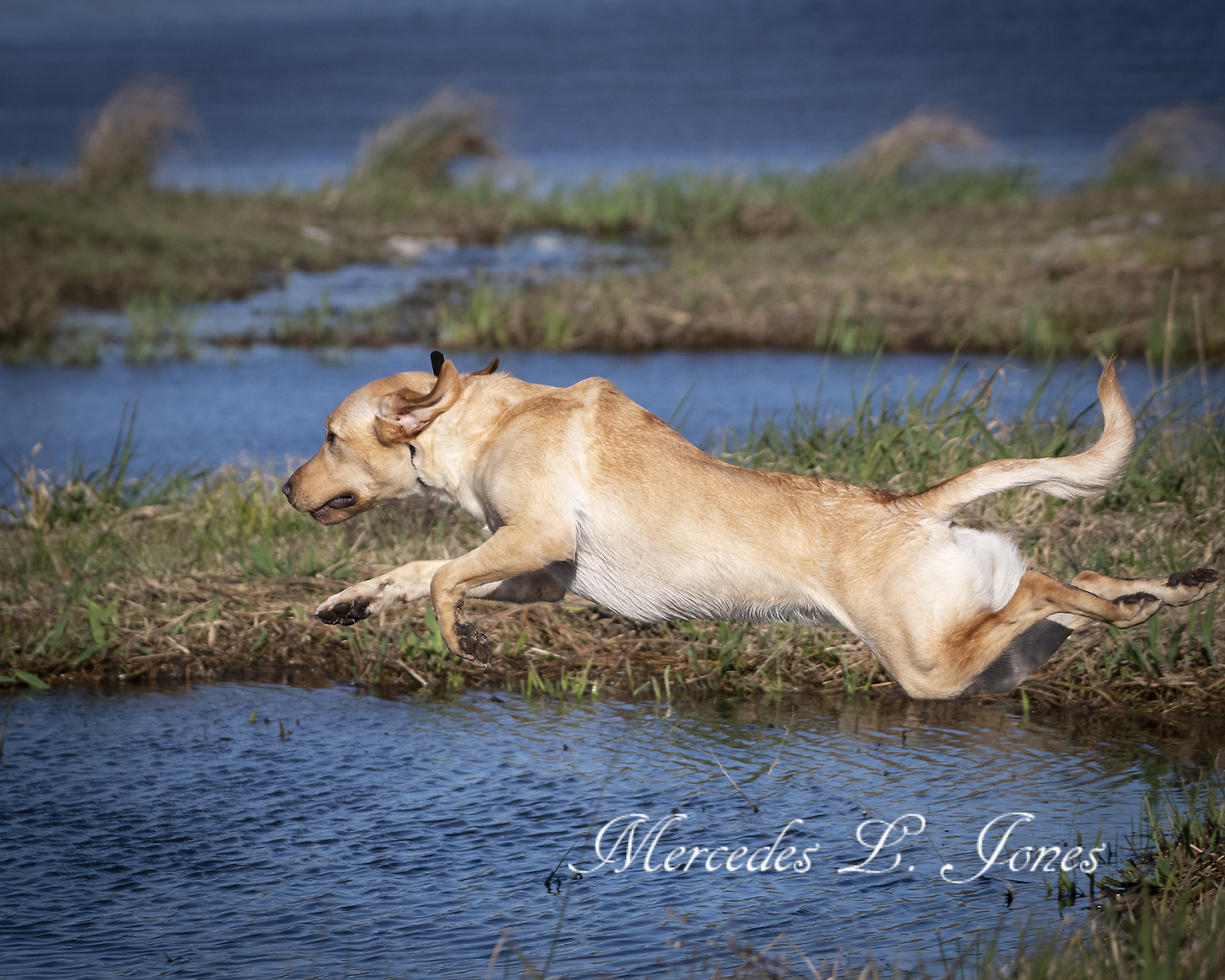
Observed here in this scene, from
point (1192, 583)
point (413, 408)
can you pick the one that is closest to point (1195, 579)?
point (1192, 583)

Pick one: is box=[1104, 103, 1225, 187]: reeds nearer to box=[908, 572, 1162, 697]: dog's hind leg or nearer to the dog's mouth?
box=[908, 572, 1162, 697]: dog's hind leg

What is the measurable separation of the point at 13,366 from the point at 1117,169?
17.5 metres

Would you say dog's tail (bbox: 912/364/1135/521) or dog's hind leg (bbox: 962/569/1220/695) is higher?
dog's tail (bbox: 912/364/1135/521)

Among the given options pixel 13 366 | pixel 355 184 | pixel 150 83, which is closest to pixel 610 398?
pixel 13 366

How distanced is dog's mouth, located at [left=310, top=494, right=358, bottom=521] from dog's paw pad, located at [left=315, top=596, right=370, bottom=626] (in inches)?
15.6

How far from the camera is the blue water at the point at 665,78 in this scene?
135 ft

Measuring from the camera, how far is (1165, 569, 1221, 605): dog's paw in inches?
199

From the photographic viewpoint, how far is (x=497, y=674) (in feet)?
23.3

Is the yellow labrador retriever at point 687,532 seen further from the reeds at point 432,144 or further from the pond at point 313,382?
the reeds at point 432,144

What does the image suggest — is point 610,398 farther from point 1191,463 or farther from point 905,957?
point 1191,463

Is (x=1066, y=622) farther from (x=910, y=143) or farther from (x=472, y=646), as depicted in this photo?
(x=910, y=143)

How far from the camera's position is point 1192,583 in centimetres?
507

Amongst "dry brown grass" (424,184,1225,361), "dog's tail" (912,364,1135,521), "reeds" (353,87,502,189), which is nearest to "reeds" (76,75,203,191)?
"reeds" (353,87,502,189)

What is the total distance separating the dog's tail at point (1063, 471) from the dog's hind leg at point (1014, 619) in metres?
0.36
